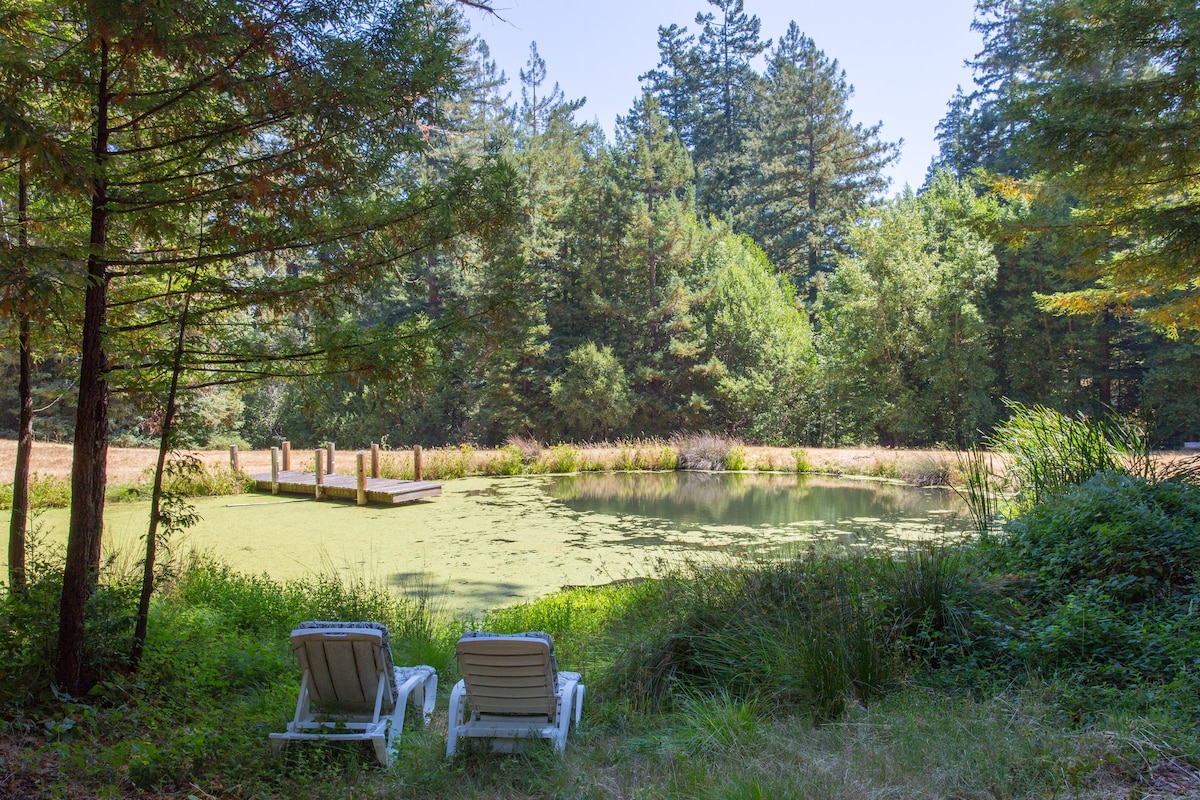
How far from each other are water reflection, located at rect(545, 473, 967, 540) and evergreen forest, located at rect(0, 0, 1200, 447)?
3130 millimetres

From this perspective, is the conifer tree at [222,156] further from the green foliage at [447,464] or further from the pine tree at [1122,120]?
the green foliage at [447,464]

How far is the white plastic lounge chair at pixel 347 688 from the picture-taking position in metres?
3.01

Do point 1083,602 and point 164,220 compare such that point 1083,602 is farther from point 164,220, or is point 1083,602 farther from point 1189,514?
point 164,220

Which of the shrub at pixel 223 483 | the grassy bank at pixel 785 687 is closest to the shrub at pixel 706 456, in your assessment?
the shrub at pixel 223 483

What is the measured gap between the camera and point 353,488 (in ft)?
42.2

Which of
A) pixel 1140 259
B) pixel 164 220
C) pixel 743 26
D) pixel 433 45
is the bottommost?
pixel 164 220

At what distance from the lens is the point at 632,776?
263cm

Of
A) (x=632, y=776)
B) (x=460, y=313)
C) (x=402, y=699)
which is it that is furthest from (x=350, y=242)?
(x=632, y=776)

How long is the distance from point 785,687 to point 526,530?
6.86 meters

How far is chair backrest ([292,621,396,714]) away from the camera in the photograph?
3.08m

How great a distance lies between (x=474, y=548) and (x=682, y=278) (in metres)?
19.6

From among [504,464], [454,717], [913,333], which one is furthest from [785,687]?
[913,333]

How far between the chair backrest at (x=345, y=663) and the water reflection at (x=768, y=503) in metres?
5.83

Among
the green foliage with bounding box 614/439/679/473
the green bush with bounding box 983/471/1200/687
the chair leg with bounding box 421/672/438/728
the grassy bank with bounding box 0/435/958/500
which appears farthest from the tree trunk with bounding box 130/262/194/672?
the green foliage with bounding box 614/439/679/473
